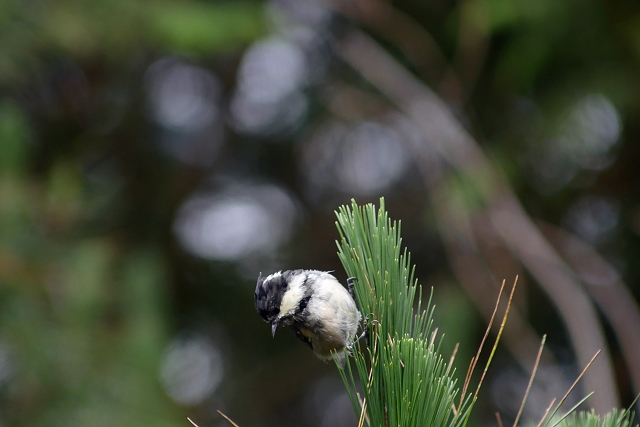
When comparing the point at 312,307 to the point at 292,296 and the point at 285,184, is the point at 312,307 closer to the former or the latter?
the point at 292,296

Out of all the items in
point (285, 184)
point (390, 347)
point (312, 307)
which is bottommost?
point (285, 184)

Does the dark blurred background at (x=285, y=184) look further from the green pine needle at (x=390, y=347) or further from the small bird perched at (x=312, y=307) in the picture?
the green pine needle at (x=390, y=347)

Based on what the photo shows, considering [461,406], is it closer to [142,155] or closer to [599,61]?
[599,61]

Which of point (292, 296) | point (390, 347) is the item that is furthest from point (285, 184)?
point (390, 347)

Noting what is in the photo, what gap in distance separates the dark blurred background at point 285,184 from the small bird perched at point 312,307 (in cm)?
112

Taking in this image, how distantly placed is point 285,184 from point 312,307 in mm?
3291

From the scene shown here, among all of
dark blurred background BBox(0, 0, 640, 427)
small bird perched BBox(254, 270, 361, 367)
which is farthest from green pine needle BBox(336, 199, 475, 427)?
dark blurred background BBox(0, 0, 640, 427)

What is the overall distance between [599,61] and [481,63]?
2.63 ft

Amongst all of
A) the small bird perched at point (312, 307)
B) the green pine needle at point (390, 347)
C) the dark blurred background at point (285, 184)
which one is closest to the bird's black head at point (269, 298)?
the small bird perched at point (312, 307)

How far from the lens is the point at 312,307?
2.01m

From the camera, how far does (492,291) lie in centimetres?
390

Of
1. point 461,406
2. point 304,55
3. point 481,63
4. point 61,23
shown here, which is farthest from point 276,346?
point 461,406

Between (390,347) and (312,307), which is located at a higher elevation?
(390,347)

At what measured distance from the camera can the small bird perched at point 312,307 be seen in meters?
1.92
